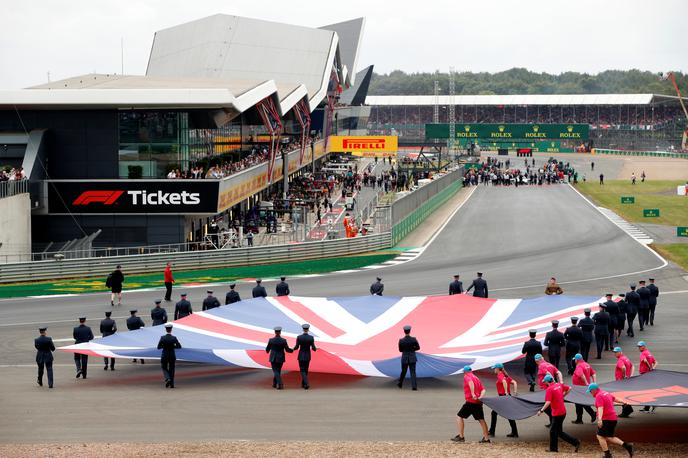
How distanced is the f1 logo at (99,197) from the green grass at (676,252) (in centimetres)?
2349

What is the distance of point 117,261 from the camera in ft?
130

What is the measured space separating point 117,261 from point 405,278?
11.2 m

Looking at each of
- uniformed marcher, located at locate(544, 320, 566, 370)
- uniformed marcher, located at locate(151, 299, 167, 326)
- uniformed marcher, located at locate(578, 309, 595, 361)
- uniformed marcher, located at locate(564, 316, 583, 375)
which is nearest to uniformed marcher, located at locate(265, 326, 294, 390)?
uniformed marcher, located at locate(151, 299, 167, 326)

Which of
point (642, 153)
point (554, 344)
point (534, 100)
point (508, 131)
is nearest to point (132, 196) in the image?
point (554, 344)

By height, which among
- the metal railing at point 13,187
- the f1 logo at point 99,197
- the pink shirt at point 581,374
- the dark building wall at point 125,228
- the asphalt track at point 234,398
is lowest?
the asphalt track at point 234,398

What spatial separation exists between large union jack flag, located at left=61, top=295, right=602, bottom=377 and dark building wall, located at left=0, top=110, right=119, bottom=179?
2031cm

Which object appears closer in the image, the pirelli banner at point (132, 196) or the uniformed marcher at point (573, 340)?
the uniformed marcher at point (573, 340)

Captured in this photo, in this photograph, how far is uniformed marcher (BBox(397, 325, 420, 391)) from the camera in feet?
65.8

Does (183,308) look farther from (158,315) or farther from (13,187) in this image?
(13,187)

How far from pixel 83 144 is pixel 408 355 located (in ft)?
91.2

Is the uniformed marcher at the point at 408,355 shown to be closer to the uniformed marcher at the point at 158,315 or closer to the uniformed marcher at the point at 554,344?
the uniformed marcher at the point at 554,344

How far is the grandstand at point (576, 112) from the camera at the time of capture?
176875mm

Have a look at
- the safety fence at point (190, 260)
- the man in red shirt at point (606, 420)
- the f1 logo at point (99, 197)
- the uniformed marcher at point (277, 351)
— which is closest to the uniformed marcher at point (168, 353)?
the uniformed marcher at point (277, 351)

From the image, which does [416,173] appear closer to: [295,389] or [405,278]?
[405,278]
